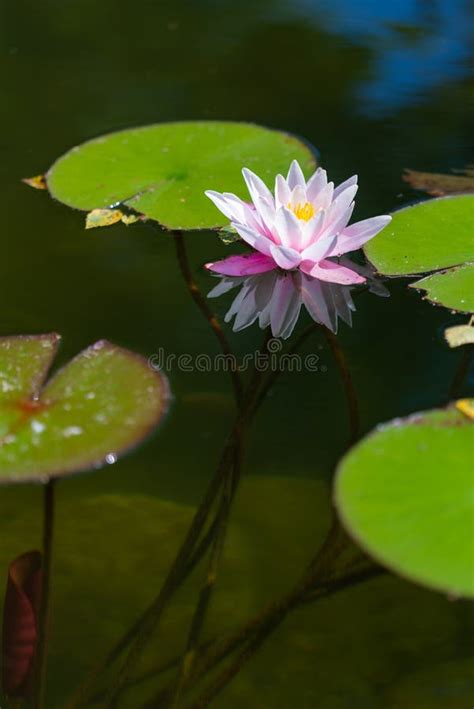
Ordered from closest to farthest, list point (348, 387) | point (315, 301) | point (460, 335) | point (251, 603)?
point (251, 603), point (348, 387), point (460, 335), point (315, 301)

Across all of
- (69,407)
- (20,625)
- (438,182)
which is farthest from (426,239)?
(20,625)

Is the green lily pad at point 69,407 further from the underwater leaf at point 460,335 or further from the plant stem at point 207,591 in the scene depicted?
the underwater leaf at point 460,335

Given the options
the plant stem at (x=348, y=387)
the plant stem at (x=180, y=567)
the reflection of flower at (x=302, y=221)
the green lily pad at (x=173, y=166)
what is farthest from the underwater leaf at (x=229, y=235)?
the plant stem at (x=180, y=567)

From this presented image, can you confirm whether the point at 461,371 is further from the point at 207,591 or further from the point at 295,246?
the point at 207,591

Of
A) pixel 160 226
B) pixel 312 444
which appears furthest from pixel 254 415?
pixel 160 226

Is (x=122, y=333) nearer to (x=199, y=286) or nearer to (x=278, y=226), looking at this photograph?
(x=199, y=286)

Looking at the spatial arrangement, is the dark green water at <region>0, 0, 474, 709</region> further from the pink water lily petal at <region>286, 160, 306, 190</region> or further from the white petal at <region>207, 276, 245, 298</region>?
the pink water lily petal at <region>286, 160, 306, 190</region>
